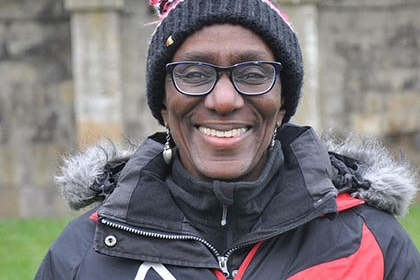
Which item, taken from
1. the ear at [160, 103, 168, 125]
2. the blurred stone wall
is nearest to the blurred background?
the blurred stone wall

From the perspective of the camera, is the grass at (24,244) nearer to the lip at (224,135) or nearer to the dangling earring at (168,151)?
the dangling earring at (168,151)

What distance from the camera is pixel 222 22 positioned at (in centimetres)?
233

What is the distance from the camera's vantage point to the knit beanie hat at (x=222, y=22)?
2.33 m

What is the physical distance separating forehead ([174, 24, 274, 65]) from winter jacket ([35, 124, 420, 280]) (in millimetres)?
325

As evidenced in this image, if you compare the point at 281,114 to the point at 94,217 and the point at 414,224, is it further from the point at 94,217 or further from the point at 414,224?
the point at 414,224

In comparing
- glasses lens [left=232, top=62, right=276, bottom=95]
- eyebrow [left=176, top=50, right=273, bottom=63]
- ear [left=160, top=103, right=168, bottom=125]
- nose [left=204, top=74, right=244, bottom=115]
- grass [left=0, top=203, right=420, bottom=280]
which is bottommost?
grass [left=0, top=203, right=420, bottom=280]

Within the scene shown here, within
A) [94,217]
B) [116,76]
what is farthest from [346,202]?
[116,76]

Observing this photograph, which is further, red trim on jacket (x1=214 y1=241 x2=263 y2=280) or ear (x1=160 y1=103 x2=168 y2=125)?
ear (x1=160 y1=103 x2=168 y2=125)

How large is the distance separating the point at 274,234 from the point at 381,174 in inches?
16.5

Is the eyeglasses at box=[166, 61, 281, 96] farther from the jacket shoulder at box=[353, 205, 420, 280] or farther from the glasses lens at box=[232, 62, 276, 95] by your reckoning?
the jacket shoulder at box=[353, 205, 420, 280]

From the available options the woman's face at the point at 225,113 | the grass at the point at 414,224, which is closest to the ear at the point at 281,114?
the woman's face at the point at 225,113

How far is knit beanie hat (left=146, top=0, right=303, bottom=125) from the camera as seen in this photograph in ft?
7.64

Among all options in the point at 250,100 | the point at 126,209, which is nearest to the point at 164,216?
the point at 126,209

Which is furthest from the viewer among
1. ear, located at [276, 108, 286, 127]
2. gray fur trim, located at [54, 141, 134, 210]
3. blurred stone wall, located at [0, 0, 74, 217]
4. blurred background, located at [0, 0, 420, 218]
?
blurred stone wall, located at [0, 0, 74, 217]
